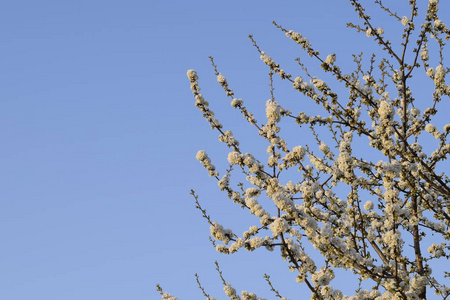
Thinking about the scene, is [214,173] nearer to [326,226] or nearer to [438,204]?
[326,226]

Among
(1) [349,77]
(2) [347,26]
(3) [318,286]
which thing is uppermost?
(2) [347,26]

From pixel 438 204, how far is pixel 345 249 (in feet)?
9.14

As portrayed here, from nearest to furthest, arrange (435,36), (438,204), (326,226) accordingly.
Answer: (326,226), (438,204), (435,36)

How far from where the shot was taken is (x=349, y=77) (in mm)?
9758

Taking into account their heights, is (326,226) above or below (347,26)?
below

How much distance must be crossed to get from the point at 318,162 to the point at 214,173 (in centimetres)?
251

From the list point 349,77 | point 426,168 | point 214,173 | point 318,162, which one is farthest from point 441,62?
point 214,173

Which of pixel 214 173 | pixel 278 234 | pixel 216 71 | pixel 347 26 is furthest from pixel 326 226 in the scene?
pixel 347 26

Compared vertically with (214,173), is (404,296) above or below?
below

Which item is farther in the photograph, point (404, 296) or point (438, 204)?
point (438, 204)

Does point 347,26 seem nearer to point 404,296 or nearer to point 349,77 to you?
point 349,77

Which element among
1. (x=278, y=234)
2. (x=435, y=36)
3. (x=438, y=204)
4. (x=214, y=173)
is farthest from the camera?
(x=435, y=36)

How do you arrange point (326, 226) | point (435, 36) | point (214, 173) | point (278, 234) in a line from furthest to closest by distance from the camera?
1. point (435, 36)
2. point (214, 173)
3. point (326, 226)
4. point (278, 234)

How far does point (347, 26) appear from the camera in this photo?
967cm
